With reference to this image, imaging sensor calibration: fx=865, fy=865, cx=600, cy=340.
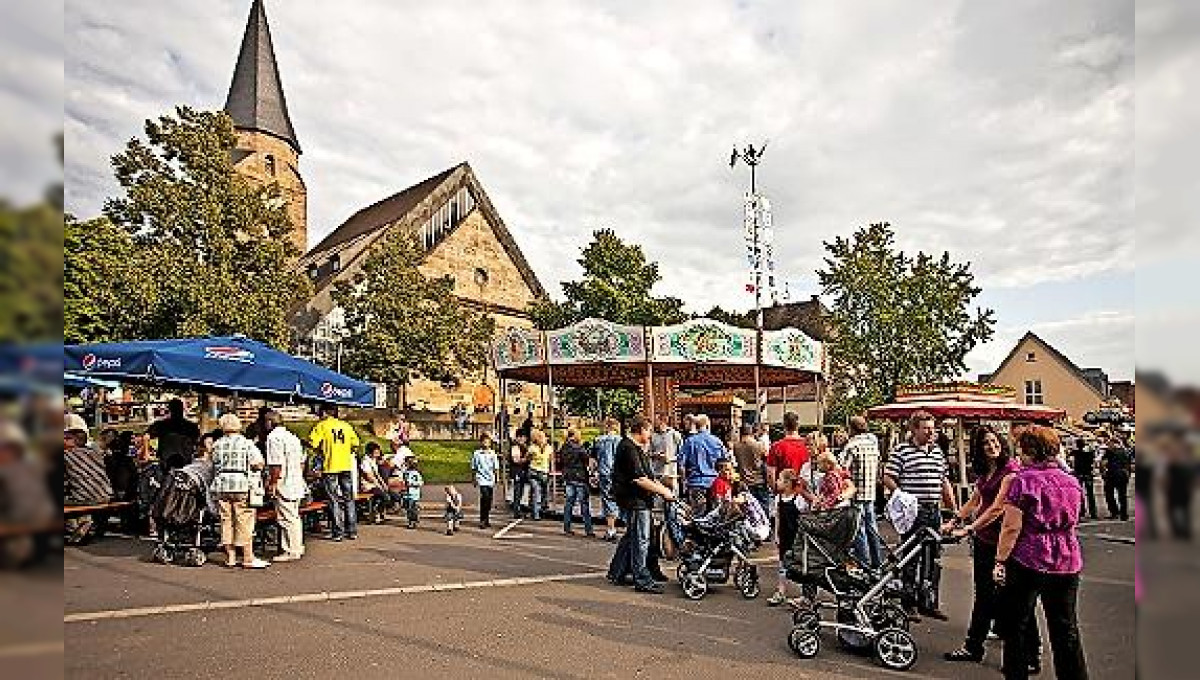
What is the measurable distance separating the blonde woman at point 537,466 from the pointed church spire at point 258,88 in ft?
143

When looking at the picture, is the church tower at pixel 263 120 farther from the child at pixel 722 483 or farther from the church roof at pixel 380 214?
the child at pixel 722 483

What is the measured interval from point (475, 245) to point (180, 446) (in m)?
38.5

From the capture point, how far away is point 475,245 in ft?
163

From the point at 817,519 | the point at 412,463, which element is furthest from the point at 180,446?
the point at 817,519

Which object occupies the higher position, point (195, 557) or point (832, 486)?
point (832, 486)

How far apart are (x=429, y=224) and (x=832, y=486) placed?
42404 mm

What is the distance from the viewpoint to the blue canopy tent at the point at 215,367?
33.9ft

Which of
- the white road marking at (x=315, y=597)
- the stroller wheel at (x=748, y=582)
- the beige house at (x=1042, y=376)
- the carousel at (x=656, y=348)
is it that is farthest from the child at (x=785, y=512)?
the beige house at (x=1042, y=376)

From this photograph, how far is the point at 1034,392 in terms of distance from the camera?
168ft

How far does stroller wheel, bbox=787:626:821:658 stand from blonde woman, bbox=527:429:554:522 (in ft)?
28.7

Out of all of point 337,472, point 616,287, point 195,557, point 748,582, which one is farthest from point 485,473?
point 616,287

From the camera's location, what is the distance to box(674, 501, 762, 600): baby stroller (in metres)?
8.33
